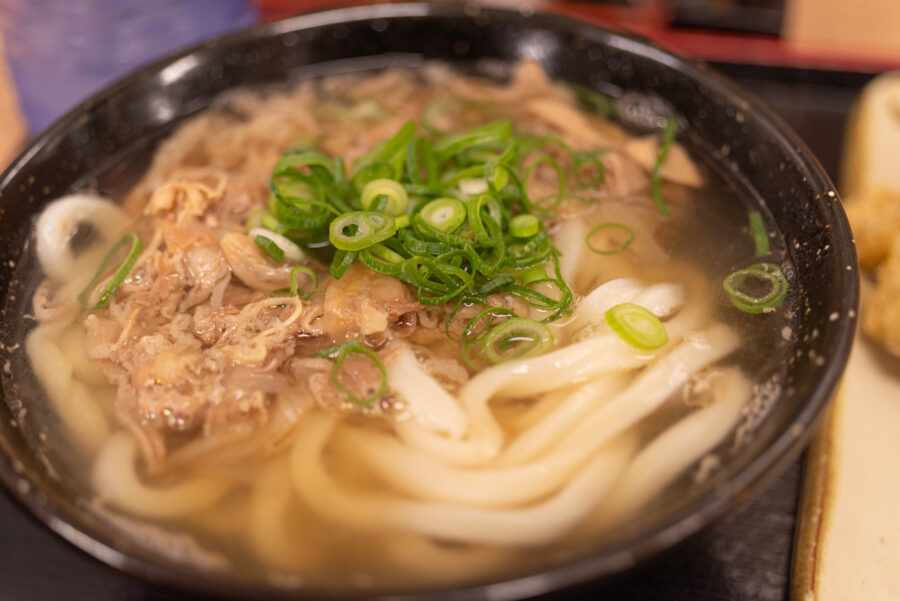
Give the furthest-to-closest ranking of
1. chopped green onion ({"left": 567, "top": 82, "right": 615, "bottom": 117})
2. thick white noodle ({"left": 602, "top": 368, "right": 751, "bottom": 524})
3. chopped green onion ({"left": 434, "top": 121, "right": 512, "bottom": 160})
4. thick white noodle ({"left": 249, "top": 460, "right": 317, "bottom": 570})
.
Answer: chopped green onion ({"left": 567, "top": 82, "right": 615, "bottom": 117}) < chopped green onion ({"left": 434, "top": 121, "right": 512, "bottom": 160}) < thick white noodle ({"left": 602, "top": 368, "right": 751, "bottom": 524}) < thick white noodle ({"left": 249, "top": 460, "right": 317, "bottom": 570})

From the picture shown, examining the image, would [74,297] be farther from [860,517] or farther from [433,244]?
[860,517]

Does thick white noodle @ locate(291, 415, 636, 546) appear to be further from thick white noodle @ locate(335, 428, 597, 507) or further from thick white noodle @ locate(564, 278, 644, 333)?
thick white noodle @ locate(564, 278, 644, 333)

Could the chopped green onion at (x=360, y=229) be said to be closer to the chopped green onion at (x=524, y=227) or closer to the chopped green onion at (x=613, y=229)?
the chopped green onion at (x=524, y=227)

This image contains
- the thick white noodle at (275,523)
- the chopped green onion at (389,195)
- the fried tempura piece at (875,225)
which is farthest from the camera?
the fried tempura piece at (875,225)

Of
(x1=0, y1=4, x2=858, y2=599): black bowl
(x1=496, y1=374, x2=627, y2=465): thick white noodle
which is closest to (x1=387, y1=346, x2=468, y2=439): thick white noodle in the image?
(x1=496, y1=374, x2=627, y2=465): thick white noodle

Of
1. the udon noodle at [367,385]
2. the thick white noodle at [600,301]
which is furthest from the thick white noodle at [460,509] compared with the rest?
the thick white noodle at [600,301]

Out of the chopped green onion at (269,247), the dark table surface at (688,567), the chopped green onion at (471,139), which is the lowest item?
the dark table surface at (688,567)
